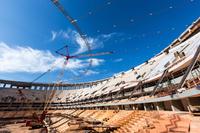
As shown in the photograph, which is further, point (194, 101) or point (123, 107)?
point (123, 107)

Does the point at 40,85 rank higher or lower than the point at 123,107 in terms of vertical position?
higher

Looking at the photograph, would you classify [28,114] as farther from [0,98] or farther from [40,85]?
[40,85]

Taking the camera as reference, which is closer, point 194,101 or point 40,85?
point 194,101

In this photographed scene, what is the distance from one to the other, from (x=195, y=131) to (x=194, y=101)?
6.00 meters

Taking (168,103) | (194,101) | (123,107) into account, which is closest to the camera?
(194,101)

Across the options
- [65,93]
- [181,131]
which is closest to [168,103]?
[181,131]

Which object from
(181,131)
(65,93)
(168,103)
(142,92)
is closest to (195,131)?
(181,131)

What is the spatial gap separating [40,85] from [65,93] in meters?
15.8

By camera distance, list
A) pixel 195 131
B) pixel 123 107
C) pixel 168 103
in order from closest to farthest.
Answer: pixel 195 131, pixel 168 103, pixel 123 107

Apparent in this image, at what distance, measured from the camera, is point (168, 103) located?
18062 millimetres

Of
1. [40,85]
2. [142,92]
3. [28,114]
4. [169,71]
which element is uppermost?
[40,85]

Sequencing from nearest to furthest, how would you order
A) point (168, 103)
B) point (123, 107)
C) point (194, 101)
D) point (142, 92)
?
point (194, 101) < point (168, 103) < point (142, 92) < point (123, 107)

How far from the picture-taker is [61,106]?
74.2 meters

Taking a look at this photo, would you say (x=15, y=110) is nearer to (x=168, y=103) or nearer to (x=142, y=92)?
(x=142, y=92)
